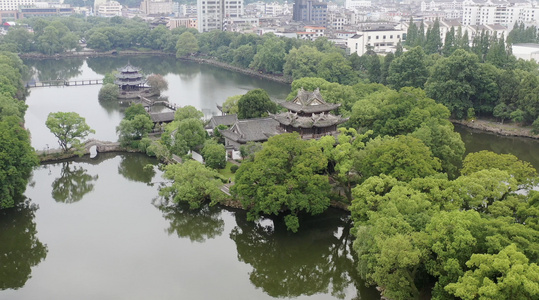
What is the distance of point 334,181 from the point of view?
90.0ft

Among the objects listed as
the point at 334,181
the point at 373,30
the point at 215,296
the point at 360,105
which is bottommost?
the point at 215,296

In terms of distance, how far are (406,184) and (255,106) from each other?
15651 mm

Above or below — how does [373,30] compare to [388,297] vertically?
above

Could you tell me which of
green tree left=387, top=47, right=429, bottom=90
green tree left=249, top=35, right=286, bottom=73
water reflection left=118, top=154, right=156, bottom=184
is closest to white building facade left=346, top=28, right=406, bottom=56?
green tree left=249, top=35, right=286, bottom=73

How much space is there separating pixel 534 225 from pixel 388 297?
5168 millimetres

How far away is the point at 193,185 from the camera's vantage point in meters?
25.8

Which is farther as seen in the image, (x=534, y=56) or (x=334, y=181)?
(x=534, y=56)

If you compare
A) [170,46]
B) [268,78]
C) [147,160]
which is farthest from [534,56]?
[170,46]

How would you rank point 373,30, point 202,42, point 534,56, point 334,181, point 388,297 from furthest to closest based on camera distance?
point 202,42 → point 373,30 → point 534,56 → point 334,181 → point 388,297

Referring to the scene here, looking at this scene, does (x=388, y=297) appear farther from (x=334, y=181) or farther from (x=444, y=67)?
(x=444, y=67)

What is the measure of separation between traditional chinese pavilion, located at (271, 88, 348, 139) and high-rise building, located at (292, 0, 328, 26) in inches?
2899

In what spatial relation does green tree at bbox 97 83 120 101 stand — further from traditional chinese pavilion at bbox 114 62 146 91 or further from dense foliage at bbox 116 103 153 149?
dense foliage at bbox 116 103 153 149

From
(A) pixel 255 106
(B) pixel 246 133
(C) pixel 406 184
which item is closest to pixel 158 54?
(A) pixel 255 106

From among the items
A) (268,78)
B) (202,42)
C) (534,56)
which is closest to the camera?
(534,56)
